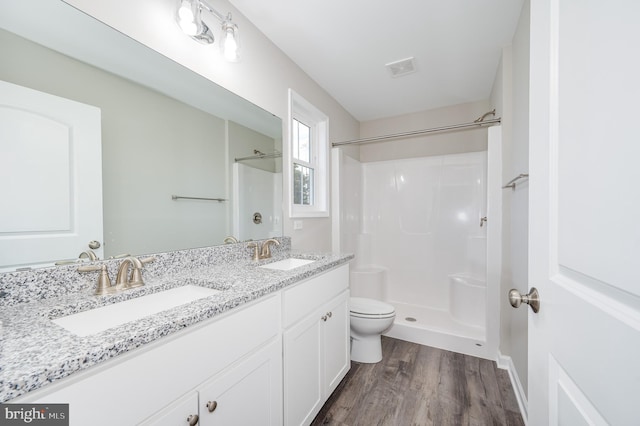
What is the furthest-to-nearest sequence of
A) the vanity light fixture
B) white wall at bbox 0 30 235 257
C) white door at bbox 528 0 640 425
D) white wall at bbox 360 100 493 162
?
1. white wall at bbox 360 100 493 162
2. the vanity light fixture
3. white wall at bbox 0 30 235 257
4. white door at bbox 528 0 640 425

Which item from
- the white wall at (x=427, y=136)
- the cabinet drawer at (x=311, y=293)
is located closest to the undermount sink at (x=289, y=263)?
the cabinet drawer at (x=311, y=293)

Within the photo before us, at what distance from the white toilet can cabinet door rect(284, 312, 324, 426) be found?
0.65m

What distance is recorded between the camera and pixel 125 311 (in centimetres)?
90

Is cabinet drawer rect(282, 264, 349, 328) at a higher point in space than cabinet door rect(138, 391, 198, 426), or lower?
higher

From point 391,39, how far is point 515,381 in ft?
8.25

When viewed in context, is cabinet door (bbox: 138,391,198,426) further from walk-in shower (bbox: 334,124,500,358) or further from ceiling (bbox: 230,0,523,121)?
walk-in shower (bbox: 334,124,500,358)

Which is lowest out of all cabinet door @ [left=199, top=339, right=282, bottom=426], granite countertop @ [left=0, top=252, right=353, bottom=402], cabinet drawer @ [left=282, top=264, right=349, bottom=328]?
cabinet door @ [left=199, top=339, right=282, bottom=426]

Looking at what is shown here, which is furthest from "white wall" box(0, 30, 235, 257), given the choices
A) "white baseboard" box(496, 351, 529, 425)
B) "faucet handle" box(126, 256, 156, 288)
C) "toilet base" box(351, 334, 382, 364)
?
"white baseboard" box(496, 351, 529, 425)

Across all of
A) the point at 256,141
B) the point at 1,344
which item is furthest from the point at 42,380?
the point at 256,141

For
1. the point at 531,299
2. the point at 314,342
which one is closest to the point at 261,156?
the point at 314,342

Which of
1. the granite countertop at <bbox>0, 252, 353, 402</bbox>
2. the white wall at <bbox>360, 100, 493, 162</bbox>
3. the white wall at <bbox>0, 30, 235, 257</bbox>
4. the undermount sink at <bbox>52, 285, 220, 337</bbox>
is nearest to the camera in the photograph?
the granite countertop at <bbox>0, 252, 353, 402</bbox>

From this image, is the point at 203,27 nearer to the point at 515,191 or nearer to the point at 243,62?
the point at 243,62

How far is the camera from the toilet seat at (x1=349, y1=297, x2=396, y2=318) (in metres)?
2.01

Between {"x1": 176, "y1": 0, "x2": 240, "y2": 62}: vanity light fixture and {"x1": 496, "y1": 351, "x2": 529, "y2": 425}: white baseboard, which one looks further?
{"x1": 496, "y1": 351, "x2": 529, "y2": 425}: white baseboard
